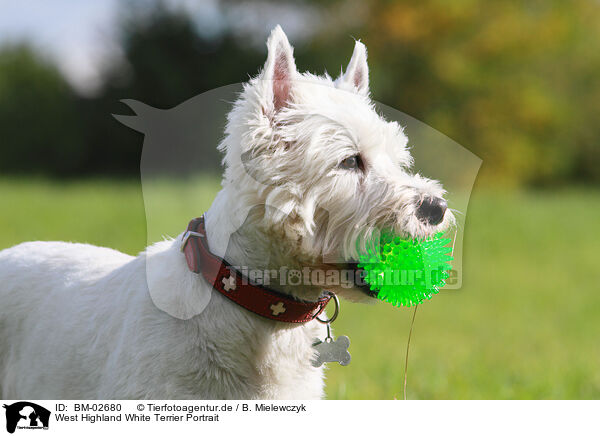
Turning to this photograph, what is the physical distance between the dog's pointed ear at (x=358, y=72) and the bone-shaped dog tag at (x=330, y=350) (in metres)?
1.44

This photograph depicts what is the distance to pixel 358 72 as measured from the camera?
3.83 metres

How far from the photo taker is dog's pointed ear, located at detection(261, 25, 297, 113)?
3.14 m

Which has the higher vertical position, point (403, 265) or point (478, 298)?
point (478, 298)

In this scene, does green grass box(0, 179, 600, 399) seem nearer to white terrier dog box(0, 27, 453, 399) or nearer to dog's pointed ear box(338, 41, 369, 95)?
white terrier dog box(0, 27, 453, 399)

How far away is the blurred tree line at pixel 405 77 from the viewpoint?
22203 mm

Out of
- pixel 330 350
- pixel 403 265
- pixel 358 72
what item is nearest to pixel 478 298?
pixel 358 72

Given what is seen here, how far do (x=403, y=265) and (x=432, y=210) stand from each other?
30 centimetres

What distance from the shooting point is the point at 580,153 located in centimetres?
3253
